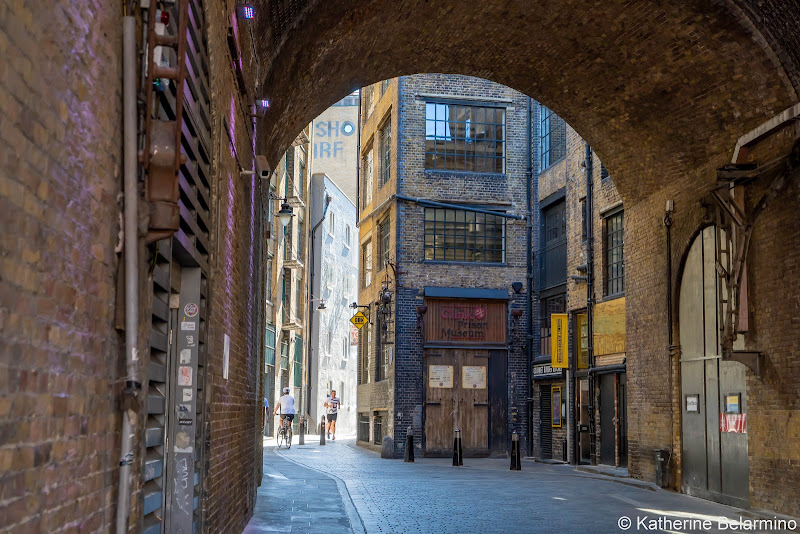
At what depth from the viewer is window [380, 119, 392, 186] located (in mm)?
25969

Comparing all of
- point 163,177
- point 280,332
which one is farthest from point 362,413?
point 163,177

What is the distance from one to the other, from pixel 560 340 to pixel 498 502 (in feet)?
30.2

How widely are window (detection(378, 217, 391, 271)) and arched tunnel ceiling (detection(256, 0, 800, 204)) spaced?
10.3m

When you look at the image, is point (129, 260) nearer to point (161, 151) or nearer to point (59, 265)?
point (161, 151)

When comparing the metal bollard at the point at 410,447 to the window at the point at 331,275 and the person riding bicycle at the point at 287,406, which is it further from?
the window at the point at 331,275

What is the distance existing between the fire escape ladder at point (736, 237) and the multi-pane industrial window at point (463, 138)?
496 inches

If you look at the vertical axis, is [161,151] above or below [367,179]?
below

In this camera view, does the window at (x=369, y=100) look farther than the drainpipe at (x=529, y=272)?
Yes

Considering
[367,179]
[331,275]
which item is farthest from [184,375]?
[331,275]

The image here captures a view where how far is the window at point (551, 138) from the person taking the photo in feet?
75.6

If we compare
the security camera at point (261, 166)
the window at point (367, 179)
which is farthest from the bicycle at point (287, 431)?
the security camera at point (261, 166)

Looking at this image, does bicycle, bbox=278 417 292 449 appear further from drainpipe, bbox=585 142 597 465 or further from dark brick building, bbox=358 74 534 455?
drainpipe, bbox=585 142 597 465

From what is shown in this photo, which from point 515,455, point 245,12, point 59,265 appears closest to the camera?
point 59,265

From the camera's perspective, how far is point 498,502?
40.0ft
